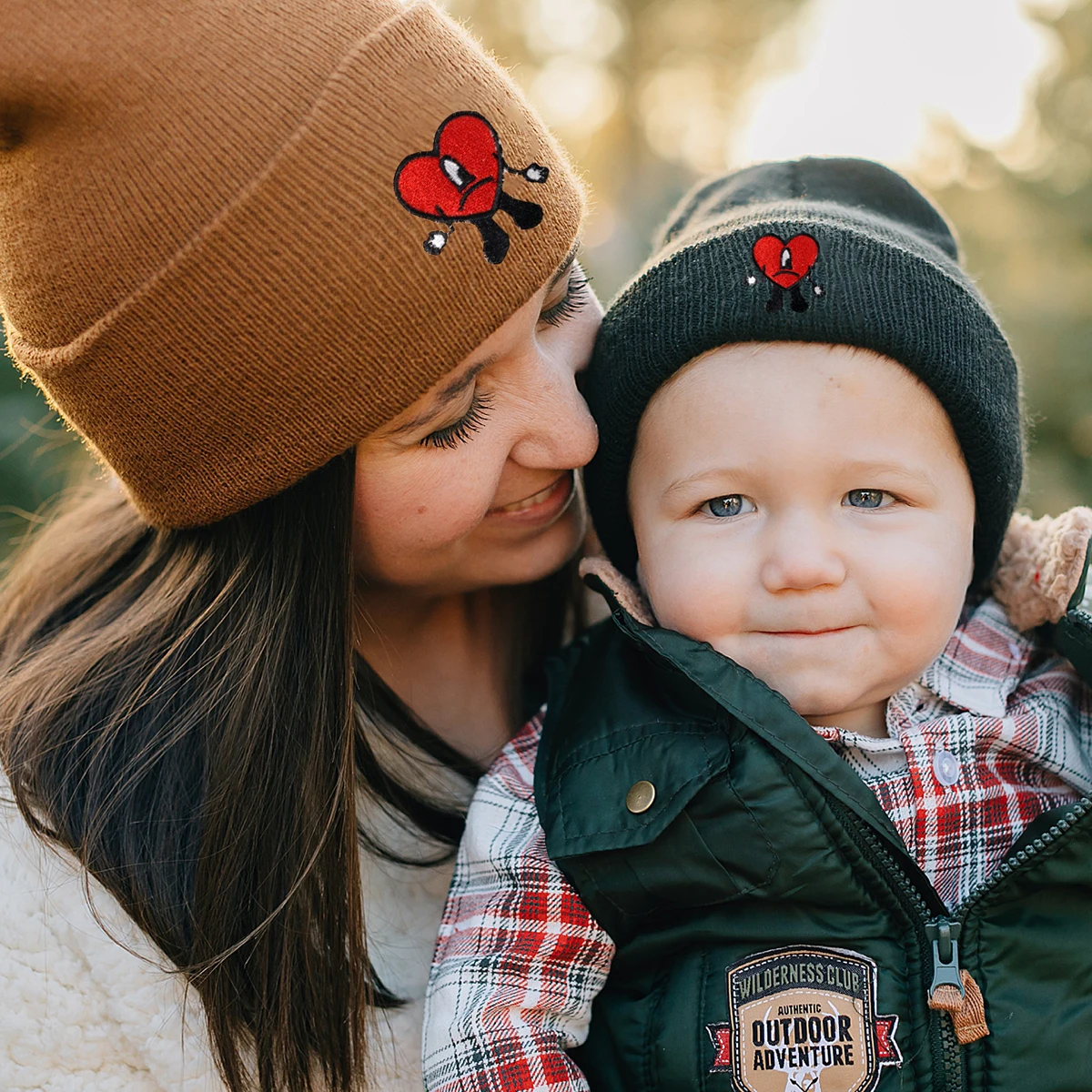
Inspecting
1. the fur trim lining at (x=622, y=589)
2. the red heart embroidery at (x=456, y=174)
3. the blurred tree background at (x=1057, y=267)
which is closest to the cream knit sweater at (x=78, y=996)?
the fur trim lining at (x=622, y=589)

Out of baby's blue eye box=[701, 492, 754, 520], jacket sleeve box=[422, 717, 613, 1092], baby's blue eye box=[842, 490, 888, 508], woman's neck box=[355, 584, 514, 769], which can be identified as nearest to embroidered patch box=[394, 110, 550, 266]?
baby's blue eye box=[701, 492, 754, 520]

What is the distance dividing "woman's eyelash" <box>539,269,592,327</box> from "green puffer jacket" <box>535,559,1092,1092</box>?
0.71 meters

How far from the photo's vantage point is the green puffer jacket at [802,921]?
1.73 meters

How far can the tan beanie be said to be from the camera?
1.75 meters

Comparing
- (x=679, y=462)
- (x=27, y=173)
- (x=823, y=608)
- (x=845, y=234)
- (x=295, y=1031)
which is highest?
(x=27, y=173)

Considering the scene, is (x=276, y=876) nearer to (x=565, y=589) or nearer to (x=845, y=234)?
(x=565, y=589)

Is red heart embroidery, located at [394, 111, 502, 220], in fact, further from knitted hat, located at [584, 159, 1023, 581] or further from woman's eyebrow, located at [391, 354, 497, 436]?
knitted hat, located at [584, 159, 1023, 581]

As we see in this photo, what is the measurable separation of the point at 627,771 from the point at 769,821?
24 cm

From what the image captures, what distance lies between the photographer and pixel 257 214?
5.75 ft

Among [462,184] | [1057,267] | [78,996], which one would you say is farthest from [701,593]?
[1057,267]

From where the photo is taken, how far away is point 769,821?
1.73 m

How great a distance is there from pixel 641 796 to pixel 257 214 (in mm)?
1034

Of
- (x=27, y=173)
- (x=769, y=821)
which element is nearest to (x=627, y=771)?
(x=769, y=821)

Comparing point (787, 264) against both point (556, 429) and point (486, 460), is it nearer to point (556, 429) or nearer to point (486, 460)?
point (556, 429)
